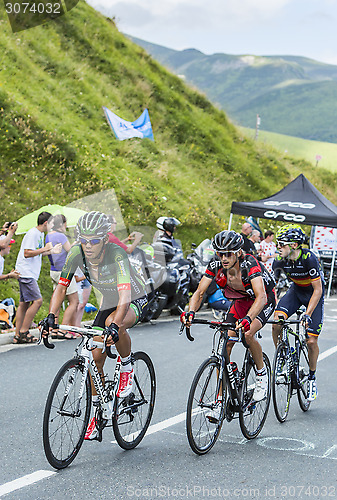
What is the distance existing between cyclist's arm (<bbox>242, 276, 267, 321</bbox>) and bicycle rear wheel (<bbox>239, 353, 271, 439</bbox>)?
58cm

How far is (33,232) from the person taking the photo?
9.80 m

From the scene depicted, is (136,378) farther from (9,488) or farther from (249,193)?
(249,193)

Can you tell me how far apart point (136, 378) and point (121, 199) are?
15.2 meters

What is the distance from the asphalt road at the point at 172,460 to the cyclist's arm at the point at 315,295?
43.9 inches

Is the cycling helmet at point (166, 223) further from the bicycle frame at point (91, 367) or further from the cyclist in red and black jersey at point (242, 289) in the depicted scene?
the bicycle frame at point (91, 367)

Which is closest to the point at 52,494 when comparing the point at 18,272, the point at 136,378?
the point at 136,378

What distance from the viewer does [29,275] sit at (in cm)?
990

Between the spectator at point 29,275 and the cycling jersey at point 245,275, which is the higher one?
the cycling jersey at point 245,275

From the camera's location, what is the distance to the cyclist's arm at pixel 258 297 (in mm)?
5453

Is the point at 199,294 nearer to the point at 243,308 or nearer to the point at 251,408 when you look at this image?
the point at 243,308

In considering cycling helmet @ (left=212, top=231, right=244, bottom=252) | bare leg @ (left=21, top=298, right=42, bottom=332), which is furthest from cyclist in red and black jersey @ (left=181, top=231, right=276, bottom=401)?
bare leg @ (left=21, top=298, right=42, bottom=332)

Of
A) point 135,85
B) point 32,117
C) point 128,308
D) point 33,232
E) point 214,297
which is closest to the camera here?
point 128,308

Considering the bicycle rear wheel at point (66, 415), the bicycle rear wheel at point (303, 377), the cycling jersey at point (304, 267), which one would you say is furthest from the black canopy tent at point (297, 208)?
the bicycle rear wheel at point (66, 415)

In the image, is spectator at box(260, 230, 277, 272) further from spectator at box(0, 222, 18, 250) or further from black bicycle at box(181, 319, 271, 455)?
black bicycle at box(181, 319, 271, 455)
